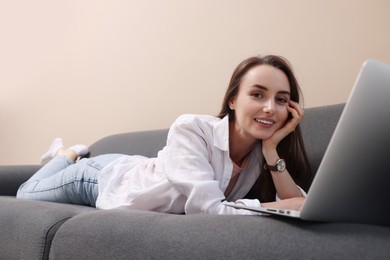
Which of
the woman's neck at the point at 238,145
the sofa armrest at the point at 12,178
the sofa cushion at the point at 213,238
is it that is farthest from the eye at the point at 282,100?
the sofa armrest at the point at 12,178

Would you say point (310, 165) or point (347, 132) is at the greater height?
point (347, 132)

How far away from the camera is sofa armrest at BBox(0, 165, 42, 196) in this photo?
1.64 meters

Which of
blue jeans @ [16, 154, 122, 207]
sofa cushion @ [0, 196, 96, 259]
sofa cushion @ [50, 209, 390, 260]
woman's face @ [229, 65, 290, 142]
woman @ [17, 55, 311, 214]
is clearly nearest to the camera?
sofa cushion @ [50, 209, 390, 260]

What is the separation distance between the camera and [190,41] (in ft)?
5.95

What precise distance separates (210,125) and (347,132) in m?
0.61

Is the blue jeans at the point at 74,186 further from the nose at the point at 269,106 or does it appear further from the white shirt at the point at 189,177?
the nose at the point at 269,106

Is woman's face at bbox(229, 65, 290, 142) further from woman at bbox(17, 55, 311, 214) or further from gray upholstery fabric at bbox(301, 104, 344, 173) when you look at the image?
gray upholstery fabric at bbox(301, 104, 344, 173)

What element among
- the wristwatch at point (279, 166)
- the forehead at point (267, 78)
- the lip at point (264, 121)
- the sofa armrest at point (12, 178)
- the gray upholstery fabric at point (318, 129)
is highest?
the forehead at point (267, 78)

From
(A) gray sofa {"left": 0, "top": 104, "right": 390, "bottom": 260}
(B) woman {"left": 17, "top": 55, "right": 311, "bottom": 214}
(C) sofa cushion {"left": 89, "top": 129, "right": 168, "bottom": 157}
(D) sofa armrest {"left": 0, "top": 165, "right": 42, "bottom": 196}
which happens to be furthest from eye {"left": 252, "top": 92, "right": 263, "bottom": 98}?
(D) sofa armrest {"left": 0, "top": 165, "right": 42, "bottom": 196}

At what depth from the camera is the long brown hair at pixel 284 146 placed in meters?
1.06

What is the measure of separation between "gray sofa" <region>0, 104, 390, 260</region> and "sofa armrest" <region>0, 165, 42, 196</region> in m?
0.74

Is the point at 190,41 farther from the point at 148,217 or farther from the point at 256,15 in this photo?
the point at 148,217

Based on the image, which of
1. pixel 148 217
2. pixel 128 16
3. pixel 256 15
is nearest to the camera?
pixel 148 217

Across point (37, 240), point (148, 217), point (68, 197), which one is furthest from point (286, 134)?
point (68, 197)
